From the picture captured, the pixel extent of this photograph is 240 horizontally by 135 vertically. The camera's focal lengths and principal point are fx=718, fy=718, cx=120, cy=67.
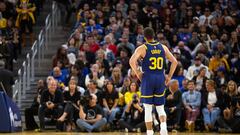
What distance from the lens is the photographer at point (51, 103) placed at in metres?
19.8

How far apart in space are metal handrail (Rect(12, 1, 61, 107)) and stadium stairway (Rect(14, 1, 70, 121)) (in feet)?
0.44

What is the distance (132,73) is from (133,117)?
5.84ft

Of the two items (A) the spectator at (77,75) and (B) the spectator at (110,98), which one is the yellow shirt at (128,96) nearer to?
(B) the spectator at (110,98)

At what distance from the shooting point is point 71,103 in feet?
65.6

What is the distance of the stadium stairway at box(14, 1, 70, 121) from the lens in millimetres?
22719

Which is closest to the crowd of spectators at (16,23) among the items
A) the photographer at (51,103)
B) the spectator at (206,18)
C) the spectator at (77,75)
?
the spectator at (77,75)

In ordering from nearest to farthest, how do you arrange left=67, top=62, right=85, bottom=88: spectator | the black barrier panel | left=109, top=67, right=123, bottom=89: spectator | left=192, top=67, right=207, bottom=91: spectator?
the black barrier panel < left=192, top=67, right=207, bottom=91: spectator < left=109, top=67, right=123, bottom=89: spectator < left=67, top=62, right=85, bottom=88: spectator

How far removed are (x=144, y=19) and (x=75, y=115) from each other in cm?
577

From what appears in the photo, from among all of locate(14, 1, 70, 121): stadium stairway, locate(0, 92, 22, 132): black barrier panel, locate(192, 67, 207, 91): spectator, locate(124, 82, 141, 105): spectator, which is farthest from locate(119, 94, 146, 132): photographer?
locate(14, 1, 70, 121): stadium stairway

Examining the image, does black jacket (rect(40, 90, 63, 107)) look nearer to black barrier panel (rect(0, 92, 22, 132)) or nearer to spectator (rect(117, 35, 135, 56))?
black barrier panel (rect(0, 92, 22, 132))

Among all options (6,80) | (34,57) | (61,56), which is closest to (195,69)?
(61,56)

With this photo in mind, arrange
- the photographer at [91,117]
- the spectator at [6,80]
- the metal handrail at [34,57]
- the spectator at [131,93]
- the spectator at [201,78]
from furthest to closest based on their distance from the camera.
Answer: the metal handrail at [34,57], the spectator at [201,78], the spectator at [131,93], the photographer at [91,117], the spectator at [6,80]

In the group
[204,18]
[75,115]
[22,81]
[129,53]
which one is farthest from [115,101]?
[204,18]

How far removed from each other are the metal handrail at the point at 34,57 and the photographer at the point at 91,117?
Result: 2.78m
